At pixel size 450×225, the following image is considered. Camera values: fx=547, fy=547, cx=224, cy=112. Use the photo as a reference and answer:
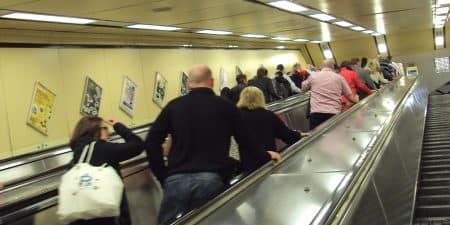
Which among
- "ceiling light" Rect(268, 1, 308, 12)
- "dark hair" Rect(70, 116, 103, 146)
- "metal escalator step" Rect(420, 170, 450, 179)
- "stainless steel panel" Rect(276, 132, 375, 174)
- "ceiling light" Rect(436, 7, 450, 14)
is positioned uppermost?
"ceiling light" Rect(268, 1, 308, 12)

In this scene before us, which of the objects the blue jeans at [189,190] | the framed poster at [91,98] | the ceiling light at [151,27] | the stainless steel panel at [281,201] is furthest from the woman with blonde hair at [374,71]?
the stainless steel panel at [281,201]

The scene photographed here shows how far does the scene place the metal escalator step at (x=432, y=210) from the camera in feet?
15.9

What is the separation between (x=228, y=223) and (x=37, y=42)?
8.14 meters

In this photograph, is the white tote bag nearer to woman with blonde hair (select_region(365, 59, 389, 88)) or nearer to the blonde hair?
the blonde hair

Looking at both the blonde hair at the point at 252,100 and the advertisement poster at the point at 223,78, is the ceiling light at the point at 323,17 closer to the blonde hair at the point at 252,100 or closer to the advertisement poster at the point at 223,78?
the advertisement poster at the point at 223,78

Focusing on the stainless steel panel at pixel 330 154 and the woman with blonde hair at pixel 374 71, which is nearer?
the stainless steel panel at pixel 330 154

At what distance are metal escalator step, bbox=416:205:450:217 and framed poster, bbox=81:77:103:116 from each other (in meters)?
7.11

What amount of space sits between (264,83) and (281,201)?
930 centimetres

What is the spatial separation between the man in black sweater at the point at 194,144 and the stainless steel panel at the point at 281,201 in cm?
54

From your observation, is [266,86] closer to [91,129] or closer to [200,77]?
[200,77]

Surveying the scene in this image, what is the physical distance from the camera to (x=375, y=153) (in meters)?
3.83

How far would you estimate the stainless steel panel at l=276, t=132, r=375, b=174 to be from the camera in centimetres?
348

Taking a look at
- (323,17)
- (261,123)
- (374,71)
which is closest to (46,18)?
(261,123)

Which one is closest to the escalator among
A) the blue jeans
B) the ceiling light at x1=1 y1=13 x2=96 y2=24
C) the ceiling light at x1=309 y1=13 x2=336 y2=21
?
the blue jeans
